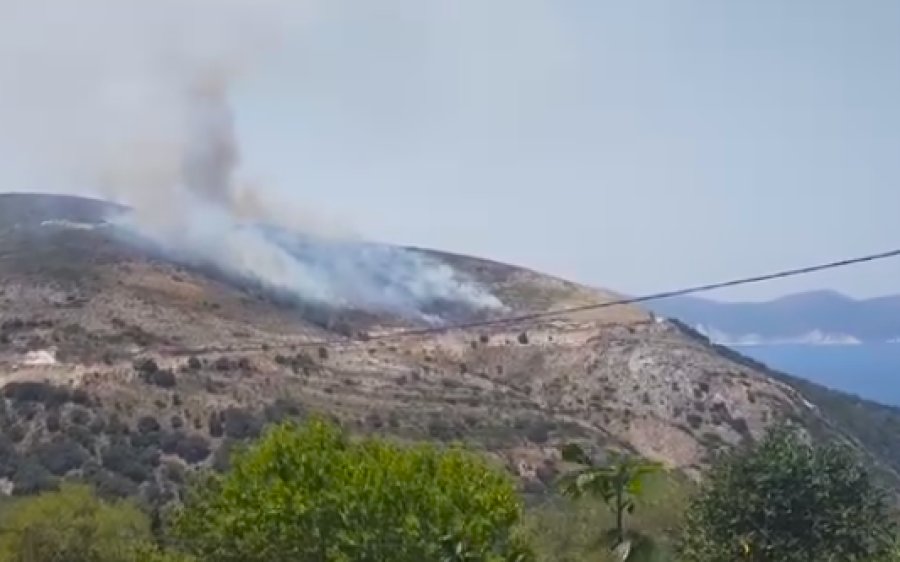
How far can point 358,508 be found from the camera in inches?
966

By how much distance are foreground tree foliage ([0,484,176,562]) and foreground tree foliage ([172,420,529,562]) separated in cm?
830

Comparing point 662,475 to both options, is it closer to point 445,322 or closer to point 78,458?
point 78,458

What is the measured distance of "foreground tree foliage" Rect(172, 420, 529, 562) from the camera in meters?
24.2

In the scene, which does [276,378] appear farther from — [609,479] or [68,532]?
[609,479]

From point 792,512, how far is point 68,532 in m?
18.7

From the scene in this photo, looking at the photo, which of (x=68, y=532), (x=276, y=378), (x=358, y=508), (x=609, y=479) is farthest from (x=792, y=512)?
(x=276, y=378)

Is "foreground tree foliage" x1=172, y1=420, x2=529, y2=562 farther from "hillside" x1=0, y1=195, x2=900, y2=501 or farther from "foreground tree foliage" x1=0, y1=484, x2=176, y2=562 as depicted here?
"hillside" x1=0, y1=195, x2=900, y2=501

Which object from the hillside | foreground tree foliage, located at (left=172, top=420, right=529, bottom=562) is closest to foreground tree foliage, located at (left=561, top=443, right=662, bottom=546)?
foreground tree foliage, located at (left=172, top=420, right=529, bottom=562)

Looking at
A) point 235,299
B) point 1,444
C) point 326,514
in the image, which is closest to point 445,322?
point 235,299

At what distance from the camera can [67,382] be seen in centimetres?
6975

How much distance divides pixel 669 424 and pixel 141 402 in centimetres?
3249

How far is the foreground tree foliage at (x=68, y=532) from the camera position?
34469 millimetres

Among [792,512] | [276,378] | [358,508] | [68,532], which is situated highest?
[792,512]

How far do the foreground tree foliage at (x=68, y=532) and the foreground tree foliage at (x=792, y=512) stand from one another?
13976 millimetres
